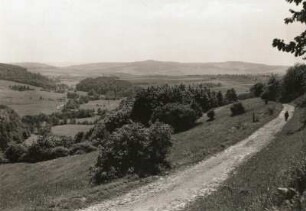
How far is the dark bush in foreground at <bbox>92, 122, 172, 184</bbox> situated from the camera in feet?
126

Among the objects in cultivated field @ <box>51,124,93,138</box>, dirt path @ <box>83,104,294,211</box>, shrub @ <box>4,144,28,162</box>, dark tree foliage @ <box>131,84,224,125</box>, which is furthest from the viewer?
cultivated field @ <box>51,124,93,138</box>

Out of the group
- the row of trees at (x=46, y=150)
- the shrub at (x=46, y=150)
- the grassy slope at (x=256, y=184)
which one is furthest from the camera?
the shrub at (x=46, y=150)

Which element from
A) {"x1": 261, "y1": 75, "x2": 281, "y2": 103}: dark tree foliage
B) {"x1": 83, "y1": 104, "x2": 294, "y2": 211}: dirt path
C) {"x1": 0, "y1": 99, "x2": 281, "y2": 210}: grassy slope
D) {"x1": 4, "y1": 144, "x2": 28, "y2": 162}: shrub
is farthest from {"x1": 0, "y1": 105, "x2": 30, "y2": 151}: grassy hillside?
{"x1": 83, "y1": 104, "x2": 294, "y2": 211}: dirt path

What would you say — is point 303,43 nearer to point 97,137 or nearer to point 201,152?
point 201,152

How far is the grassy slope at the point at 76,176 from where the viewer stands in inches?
1198

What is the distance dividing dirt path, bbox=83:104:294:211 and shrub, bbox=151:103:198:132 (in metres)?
32.6

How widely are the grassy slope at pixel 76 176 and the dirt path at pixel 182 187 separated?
1.30m

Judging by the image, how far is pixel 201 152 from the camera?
4459cm

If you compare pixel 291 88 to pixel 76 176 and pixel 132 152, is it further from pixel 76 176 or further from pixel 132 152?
pixel 132 152

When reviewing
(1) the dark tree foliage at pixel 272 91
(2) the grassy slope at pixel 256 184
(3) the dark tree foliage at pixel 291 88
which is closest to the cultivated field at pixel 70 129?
(1) the dark tree foliage at pixel 272 91

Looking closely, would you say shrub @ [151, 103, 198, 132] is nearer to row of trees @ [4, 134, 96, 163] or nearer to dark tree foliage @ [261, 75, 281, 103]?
row of trees @ [4, 134, 96, 163]

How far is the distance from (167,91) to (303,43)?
70.3 metres

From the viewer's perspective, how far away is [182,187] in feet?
102

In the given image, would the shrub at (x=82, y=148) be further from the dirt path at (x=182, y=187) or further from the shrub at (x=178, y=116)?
the dirt path at (x=182, y=187)
